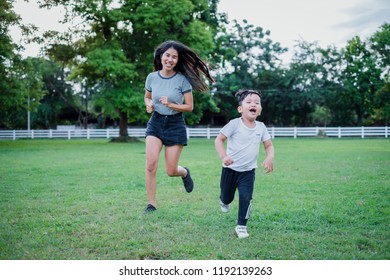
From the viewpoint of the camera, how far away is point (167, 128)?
16.7 ft

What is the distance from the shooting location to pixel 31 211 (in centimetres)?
523

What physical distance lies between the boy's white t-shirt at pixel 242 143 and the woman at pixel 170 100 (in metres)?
0.88

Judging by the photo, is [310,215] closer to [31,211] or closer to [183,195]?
[183,195]

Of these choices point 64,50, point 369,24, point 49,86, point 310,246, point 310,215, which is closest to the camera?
point 310,246

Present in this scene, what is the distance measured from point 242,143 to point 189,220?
42.9 inches

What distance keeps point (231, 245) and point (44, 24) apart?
24814mm

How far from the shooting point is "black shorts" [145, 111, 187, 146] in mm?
5059

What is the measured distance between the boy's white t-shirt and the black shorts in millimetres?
960

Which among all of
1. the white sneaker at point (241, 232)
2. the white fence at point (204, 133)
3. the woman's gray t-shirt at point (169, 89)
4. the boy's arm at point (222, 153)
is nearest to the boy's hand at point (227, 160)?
the boy's arm at point (222, 153)

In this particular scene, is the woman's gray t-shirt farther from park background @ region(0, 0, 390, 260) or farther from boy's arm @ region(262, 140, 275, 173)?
boy's arm @ region(262, 140, 275, 173)

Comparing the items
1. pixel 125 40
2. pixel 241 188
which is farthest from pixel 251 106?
pixel 125 40

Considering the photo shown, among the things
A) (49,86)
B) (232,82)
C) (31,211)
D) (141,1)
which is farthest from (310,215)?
(49,86)

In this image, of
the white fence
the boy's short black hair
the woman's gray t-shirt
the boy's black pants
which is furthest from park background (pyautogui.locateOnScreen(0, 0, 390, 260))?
the white fence

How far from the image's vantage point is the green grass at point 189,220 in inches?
139
